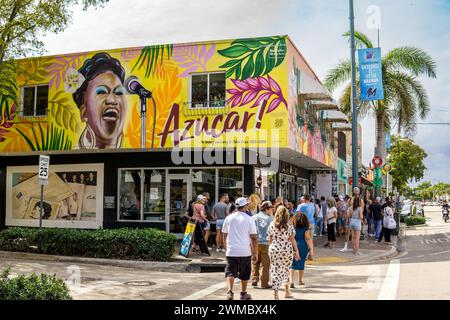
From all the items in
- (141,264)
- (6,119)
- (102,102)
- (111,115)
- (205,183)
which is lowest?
(141,264)

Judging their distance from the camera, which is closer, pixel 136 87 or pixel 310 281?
pixel 310 281

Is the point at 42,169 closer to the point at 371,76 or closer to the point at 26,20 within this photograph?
the point at 26,20

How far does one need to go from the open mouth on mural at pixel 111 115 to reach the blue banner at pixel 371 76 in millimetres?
9602

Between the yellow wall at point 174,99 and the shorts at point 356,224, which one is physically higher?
the yellow wall at point 174,99

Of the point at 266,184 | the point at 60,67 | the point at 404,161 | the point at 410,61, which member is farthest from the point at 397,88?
the point at 404,161

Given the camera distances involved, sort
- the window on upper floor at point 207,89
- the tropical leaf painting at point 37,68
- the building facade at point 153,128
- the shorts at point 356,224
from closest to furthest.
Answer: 1. the shorts at point 356,224
2. the building facade at point 153,128
3. the window on upper floor at point 207,89
4. the tropical leaf painting at point 37,68

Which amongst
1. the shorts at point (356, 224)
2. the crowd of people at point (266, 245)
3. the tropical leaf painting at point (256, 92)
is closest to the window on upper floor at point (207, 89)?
the tropical leaf painting at point (256, 92)

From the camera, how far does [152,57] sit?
18.0 m

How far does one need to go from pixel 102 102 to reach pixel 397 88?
49.9 ft

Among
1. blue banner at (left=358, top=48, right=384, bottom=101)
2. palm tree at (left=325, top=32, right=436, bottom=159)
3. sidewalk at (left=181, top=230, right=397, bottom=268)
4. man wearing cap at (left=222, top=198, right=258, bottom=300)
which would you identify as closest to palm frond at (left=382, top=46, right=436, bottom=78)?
palm tree at (left=325, top=32, right=436, bottom=159)

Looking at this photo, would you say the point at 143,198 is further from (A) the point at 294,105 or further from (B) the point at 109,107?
(A) the point at 294,105

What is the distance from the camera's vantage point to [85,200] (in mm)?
20719

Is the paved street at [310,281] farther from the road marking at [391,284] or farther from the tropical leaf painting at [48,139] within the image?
the tropical leaf painting at [48,139]

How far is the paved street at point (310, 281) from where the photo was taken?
29.9 ft
